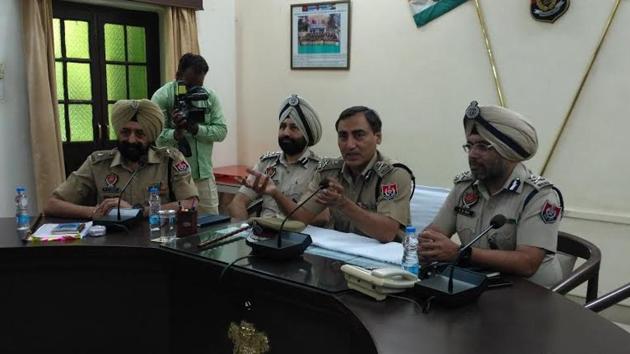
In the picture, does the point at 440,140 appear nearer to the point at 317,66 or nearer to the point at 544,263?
the point at 317,66

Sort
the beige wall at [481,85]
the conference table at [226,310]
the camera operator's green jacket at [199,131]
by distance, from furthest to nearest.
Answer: the camera operator's green jacket at [199,131] → the beige wall at [481,85] → the conference table at [226,310]

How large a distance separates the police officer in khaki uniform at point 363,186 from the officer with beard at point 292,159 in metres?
0.23

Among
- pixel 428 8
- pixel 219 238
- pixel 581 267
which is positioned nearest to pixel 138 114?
pixel 219 238

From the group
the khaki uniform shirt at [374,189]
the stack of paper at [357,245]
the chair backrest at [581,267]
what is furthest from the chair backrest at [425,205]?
the chair backrest at [581,267]

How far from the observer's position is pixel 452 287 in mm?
1291

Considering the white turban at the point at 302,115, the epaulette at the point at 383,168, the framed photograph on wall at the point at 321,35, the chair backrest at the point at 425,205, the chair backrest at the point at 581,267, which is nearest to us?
the chair backrest at the point at 581,267

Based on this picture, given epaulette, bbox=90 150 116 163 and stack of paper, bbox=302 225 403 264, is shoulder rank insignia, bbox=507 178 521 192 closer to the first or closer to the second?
stack of paper, bbox=302 225 403 264

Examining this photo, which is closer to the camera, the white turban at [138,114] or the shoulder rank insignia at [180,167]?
the white turban at [138,114]

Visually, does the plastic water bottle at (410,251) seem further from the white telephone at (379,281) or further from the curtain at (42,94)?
the curtain at (42,94)

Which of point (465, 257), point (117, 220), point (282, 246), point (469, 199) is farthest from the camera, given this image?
point (117, 220)

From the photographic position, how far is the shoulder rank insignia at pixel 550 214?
64.0 inches

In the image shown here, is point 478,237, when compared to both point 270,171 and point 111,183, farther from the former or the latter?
point 111,183

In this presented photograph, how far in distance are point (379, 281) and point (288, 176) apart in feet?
4.23

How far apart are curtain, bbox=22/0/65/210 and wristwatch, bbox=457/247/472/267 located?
3.05 metres
